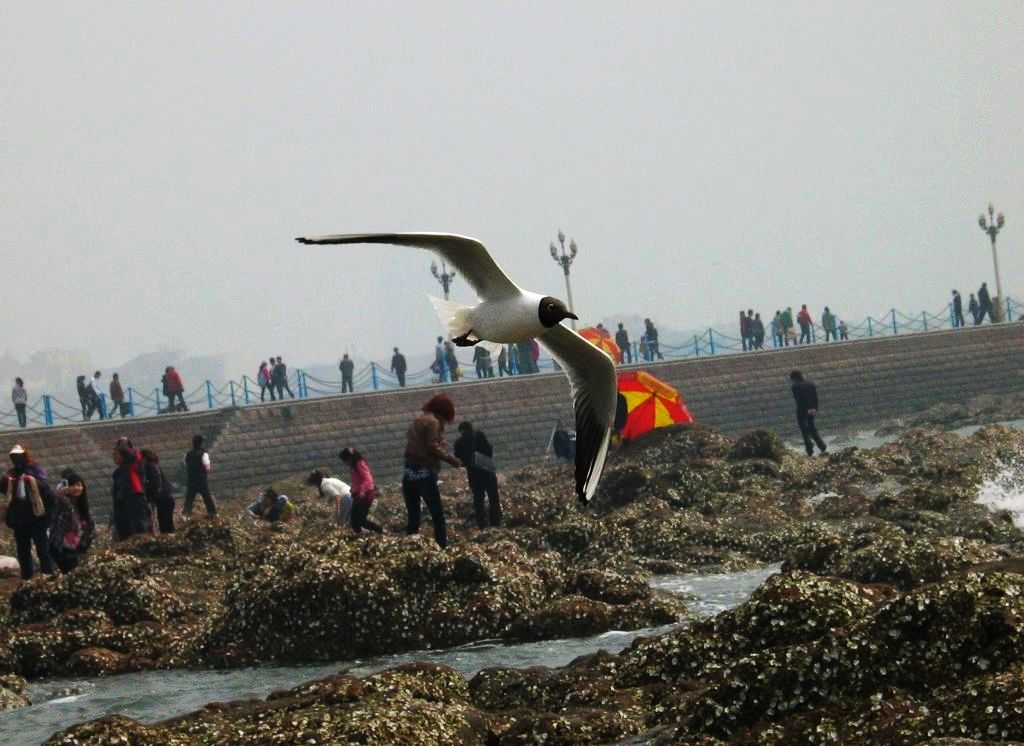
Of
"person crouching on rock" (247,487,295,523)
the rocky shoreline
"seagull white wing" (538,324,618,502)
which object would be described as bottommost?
the rocky shoreline

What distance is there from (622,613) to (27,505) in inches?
242

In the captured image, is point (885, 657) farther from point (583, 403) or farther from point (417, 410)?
point (417, 410)

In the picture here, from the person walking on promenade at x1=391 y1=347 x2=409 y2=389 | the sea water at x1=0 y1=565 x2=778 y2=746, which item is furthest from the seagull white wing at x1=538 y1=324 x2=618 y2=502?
the person walking on promenade at x1=391 y1=347 x2=409 y2=389

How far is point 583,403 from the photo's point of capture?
30.0 feet

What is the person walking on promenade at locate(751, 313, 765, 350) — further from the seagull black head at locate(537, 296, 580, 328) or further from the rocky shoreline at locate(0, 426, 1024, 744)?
the seagull black head at locate(537, 296, 580, 328)

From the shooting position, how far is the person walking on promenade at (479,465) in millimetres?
17047

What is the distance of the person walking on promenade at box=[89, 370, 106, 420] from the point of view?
34.0 metres

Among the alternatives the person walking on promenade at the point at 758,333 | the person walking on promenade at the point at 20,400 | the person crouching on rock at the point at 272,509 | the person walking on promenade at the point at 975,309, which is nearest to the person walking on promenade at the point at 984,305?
the person walking on promenade at the point at 975,309

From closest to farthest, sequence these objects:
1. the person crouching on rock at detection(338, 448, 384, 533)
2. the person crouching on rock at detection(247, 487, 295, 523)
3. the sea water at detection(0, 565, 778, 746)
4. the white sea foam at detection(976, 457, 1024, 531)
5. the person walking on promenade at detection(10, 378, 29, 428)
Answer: the sea water at detection(0, 565, 778, 746)
the person crouching on rock at detection(338, 448, 384, 533)
the white sea foam at detection(976, 457, 1024, 531)
the person crouching on rock at detection(247, 487, 295, 523)
the person walking on promenade at detection(10, 378, 29, 428)

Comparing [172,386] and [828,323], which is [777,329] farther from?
[172,386]

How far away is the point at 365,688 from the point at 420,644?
3.80m

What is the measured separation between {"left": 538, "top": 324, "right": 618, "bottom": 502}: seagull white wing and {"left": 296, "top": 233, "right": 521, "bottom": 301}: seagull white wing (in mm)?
467

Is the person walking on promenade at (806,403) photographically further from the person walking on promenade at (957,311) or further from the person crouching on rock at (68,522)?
the person walking on promenade at (957,311)

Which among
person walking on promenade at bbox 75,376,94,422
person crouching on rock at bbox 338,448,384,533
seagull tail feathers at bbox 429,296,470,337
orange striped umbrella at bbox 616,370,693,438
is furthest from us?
person walking on promenade at bbox 75,376,94,422
